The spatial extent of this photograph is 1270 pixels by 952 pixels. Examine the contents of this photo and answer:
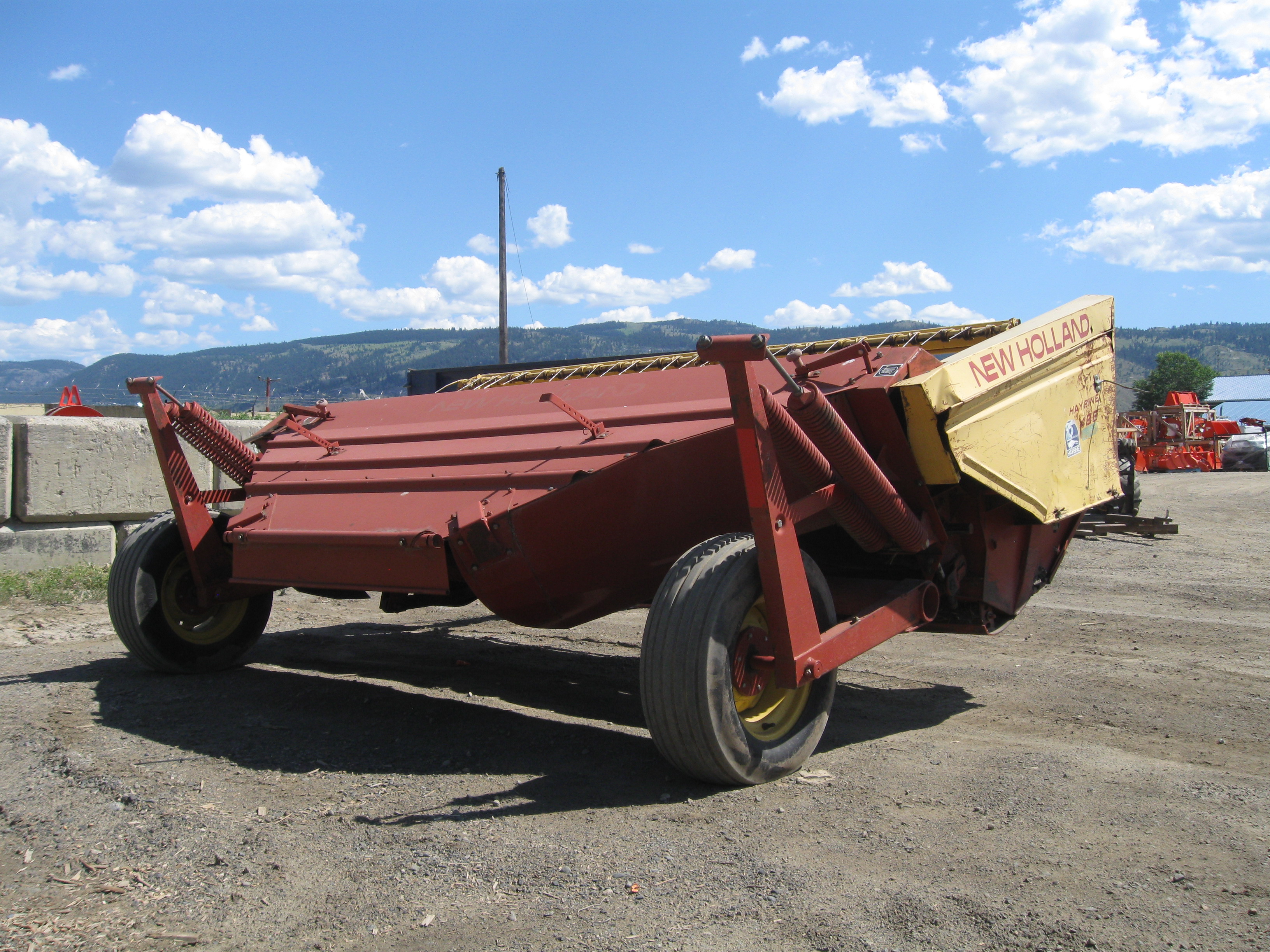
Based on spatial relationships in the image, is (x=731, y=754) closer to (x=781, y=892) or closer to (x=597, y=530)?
(x=781, y=892)

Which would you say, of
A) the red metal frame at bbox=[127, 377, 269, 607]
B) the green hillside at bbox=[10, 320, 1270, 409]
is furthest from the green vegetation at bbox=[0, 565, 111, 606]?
the green hillside at bbox=[10, 320, 1270, 409]

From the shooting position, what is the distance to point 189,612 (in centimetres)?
531

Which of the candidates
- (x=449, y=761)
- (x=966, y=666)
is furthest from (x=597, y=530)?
(x=966, y=666)

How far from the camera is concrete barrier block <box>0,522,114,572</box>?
25.6 ft

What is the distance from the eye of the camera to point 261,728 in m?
4.23

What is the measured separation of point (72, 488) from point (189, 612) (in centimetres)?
359

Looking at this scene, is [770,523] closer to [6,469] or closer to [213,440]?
[213,440]

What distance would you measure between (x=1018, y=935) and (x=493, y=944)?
4.11 ft

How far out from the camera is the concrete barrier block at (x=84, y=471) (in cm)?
781

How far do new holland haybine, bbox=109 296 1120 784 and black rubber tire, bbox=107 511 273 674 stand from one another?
0.01 metres

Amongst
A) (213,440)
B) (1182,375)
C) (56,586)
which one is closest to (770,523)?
(213,440)

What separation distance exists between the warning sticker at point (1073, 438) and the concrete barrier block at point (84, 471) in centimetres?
654

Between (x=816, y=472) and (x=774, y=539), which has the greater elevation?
(x=816, y=472)

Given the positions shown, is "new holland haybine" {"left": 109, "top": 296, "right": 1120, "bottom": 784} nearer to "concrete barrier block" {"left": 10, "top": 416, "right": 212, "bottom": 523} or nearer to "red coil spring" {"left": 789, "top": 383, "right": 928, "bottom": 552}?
"red coil spring" {"left": 789, "top": 383, "right": 928, "bottom": 552}
